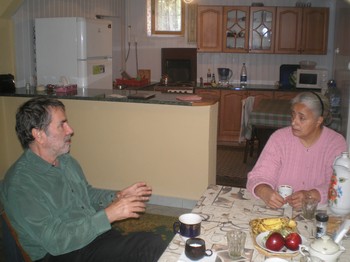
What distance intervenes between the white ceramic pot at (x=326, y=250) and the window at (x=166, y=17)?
5480 mm

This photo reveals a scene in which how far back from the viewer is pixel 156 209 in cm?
378

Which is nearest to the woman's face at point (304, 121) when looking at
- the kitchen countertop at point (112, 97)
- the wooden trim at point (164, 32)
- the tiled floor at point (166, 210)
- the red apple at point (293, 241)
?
the red apple at point (293, 241)

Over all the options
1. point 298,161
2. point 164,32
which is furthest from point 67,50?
point 298,161

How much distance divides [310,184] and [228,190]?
0.46m

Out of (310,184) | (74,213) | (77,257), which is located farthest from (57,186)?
(310,184)

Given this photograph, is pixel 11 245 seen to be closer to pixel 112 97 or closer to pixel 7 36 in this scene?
pixel 112 97

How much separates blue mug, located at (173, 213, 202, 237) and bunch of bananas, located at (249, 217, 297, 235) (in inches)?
8.4

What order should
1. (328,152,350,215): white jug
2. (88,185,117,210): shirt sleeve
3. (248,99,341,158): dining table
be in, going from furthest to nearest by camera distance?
(248,99,341,158): dining table → (88,185,117,210): shirt sleeve → (328,152,350,215): white jug

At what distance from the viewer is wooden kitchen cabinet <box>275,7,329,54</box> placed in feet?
18.7

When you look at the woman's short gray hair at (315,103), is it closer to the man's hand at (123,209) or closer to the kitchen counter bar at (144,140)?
the man's hand at (123,209)

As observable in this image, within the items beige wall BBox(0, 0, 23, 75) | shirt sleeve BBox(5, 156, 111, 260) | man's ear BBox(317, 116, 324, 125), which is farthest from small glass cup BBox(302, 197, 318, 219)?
beige wall BBox(0, 0, 23, 75)

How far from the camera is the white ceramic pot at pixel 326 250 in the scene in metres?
1.31

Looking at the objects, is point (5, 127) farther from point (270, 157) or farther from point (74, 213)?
point (270, 157)

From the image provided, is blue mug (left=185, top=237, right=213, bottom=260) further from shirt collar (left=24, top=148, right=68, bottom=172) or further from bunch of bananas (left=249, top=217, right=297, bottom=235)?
shirt collar (left=24, top=148, right=68, bottom=172)
